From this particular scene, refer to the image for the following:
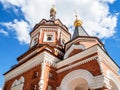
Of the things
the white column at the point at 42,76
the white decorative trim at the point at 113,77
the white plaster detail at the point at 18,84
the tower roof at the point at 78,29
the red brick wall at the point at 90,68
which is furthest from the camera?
the tower roof at the point at 78,29

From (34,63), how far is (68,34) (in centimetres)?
778

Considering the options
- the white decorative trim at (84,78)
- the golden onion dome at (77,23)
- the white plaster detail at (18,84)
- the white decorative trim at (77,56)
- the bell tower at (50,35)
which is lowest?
the white decorative trim at (84,78)

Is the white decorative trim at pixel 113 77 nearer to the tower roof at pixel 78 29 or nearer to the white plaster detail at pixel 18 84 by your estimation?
the tower roof at pixel 78 29

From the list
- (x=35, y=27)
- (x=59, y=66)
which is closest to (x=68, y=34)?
(x=35, y=27)

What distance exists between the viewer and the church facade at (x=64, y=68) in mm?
14742

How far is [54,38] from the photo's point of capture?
2153 centimetres

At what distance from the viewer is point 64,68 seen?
16.9 m

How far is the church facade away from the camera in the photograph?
14.7 m

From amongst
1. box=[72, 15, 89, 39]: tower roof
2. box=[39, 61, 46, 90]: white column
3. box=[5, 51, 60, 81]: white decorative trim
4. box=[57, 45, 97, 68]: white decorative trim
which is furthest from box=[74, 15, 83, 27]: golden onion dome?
box=[39, 61, 46, 90]: white column

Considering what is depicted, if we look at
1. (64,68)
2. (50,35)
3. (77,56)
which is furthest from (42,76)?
(50,35)

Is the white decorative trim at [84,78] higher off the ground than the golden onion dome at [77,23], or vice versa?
the golden onion dome at [77,23]

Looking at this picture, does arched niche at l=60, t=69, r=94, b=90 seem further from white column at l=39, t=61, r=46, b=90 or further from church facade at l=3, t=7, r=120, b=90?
white column at l=39, t=61, r=46, b=90

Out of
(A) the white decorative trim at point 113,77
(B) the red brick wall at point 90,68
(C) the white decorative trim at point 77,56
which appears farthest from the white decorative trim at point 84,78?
(A) the white decorative trim at point 113,77

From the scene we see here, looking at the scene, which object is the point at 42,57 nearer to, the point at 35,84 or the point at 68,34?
the point at 35,84
